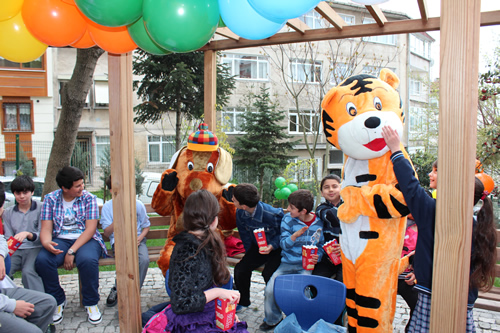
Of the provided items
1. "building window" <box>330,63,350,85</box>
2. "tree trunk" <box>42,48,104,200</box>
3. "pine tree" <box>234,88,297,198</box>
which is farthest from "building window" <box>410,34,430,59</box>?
"tree trunk" <box>42,48,104,200</box>

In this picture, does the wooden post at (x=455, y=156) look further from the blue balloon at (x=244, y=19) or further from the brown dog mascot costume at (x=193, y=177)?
the brown dog mascot costume at (x=193, y=177)

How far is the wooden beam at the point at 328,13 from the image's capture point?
341cm

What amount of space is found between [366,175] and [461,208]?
1116 mm

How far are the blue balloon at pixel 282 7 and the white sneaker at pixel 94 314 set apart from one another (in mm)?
3155

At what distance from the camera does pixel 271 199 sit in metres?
12.6

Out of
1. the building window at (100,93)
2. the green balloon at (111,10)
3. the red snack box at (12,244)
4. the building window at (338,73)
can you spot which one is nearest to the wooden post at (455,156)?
the green balloon at (111,10)

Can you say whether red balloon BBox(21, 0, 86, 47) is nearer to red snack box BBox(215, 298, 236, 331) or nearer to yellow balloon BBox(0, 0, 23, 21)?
yellow balloon BBox(0, 0, 23, 21)

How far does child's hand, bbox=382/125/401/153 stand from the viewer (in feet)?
8.09

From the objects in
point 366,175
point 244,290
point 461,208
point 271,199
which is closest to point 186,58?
point 271,199

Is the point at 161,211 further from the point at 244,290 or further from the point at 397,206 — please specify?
the point at 397,206

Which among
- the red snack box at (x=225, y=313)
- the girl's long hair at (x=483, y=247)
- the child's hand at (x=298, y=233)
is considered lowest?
the red snack box at (x=225, y=313)

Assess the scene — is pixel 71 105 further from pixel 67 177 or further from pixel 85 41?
pixel 85 41

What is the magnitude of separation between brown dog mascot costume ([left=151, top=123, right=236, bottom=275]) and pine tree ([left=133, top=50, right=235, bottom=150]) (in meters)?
6.86

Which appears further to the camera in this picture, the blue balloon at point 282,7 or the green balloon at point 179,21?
the green balloon at point 179,21
